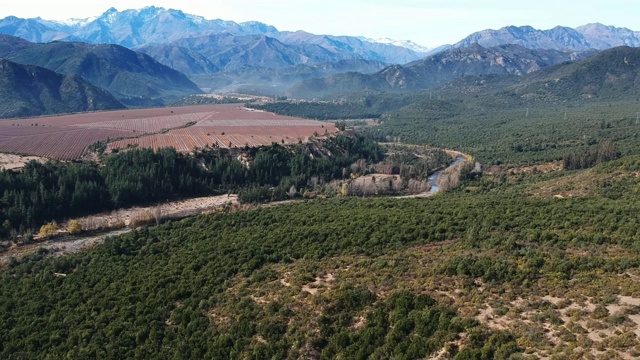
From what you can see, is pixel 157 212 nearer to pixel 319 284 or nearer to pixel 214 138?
pixel 319 284

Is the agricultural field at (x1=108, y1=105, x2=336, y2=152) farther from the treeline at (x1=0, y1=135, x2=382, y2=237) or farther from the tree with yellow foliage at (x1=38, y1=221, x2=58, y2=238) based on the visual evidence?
the tree with yellow foliage at (x1=38, y1=221, x2=58, y2=238)

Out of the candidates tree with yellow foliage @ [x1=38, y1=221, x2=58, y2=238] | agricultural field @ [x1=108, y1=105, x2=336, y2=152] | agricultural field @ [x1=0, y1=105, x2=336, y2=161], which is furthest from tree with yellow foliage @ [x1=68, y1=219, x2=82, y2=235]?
agricultural field @ [x1=108, y1=105, x2=336, y2=152]

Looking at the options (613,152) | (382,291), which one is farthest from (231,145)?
(382,291)

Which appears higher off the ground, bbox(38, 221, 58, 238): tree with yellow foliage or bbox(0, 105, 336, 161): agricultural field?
bbox(0, 105, 336, 161): agricultural field

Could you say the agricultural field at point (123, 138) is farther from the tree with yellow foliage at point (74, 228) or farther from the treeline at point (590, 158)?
the treeline at point (590, 158)

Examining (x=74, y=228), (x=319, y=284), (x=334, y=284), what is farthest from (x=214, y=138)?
(x=334, y=284)

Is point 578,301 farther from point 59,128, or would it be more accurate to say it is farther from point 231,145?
point 59,128

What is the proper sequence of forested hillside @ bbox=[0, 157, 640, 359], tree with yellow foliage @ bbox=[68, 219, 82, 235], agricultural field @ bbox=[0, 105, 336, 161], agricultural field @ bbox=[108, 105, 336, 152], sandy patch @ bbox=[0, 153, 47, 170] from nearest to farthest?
forested hillside @ bbox=[0, 157, 640, 359], tree with yellow foliage @ bbox=[68, 219, 82, 235], sandy patch @ bbox=[0, 153, 47, 170], agricultural field @ bbox=[0, 105, 336, 161], agricultural field @ bbox=[108, 105, 336, 152]
